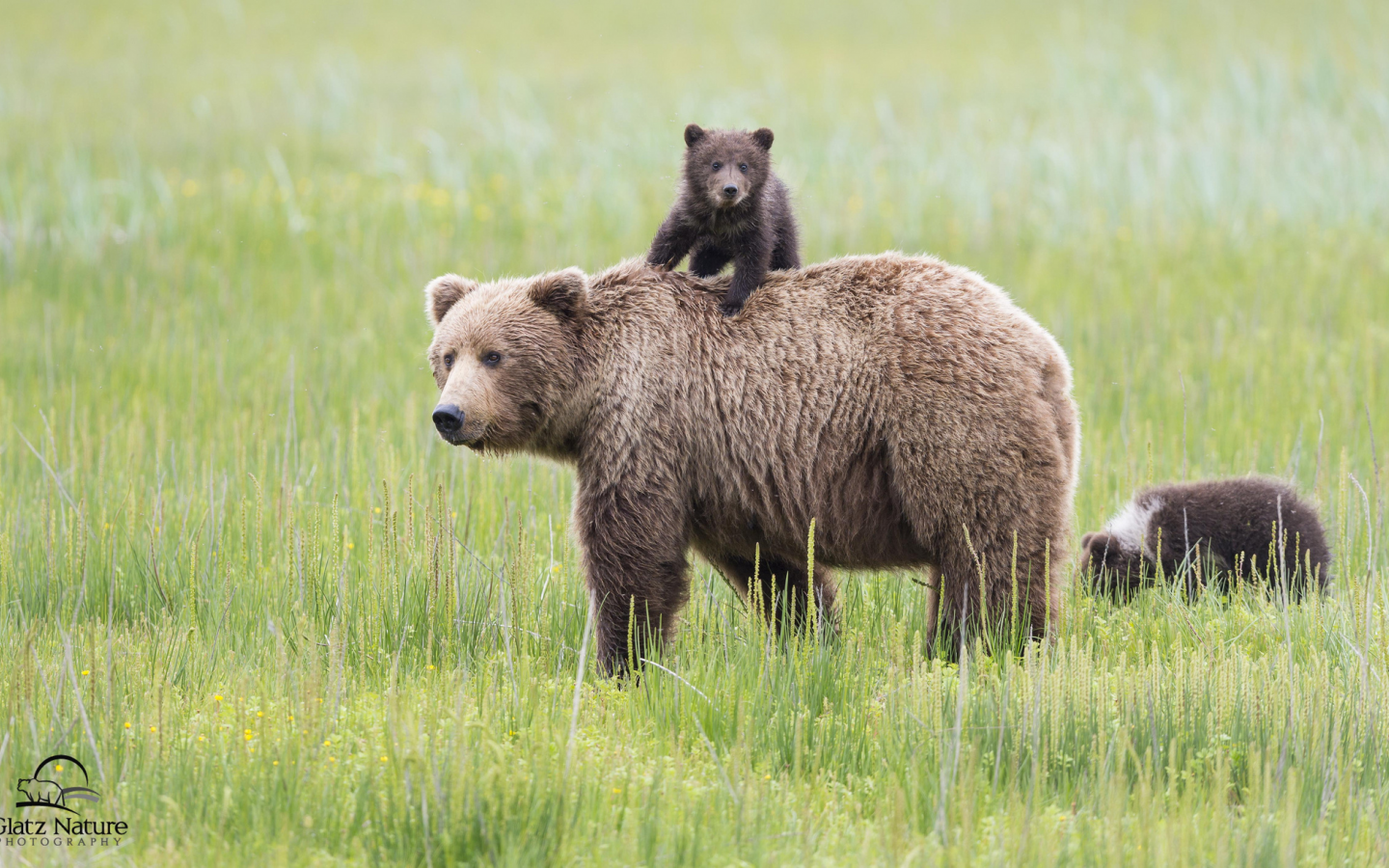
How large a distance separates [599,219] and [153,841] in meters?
9.72

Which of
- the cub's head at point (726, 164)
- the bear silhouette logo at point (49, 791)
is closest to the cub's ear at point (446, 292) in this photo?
the cub's head at point (726, 164)

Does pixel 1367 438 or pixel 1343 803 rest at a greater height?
pixel 1367 438

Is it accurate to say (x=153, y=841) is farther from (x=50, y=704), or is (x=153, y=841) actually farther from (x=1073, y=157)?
(x=1073, y=157)

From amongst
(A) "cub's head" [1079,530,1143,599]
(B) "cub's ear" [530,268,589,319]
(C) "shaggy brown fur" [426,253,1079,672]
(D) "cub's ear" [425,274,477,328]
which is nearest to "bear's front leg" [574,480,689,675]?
(C) "shaggy brown fur" [426,253,1079,672]

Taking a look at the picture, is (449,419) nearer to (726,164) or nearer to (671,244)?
(671,244)

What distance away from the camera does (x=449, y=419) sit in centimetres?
469

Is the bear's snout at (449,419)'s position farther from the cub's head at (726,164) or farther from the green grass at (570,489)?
the cub's head at (726,164)

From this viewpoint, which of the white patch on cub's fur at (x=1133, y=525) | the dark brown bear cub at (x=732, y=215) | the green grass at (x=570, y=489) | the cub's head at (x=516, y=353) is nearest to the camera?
the green grass at (x=570, y=489)

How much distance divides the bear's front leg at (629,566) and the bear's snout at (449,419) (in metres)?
0.58

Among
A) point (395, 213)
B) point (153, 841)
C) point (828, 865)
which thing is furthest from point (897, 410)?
point (395, 213)

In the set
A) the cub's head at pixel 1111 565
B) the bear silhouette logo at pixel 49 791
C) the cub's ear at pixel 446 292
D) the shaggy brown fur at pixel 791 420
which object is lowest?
the bear silhouette logo at pixel 49 791

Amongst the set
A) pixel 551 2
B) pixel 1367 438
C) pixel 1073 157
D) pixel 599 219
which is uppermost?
pixel 551 2

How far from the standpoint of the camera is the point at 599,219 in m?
12.8

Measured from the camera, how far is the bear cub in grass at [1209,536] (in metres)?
6.17
